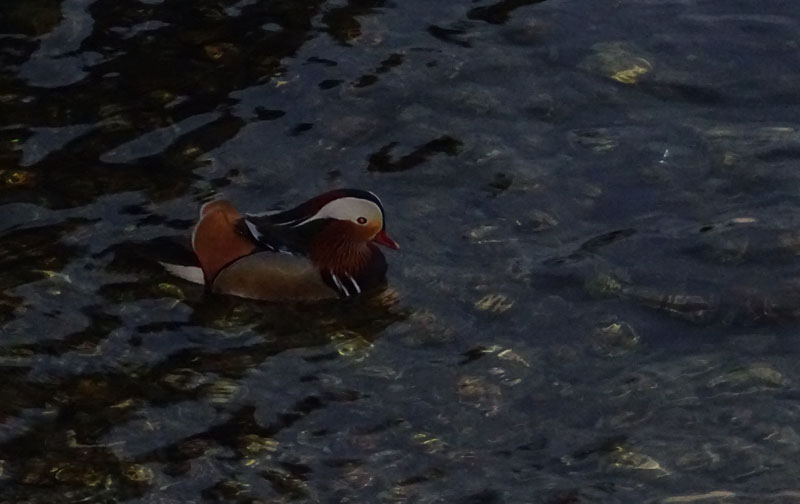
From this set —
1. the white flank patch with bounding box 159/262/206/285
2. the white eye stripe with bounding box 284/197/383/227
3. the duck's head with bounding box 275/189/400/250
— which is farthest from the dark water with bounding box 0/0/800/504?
the white eye stripe with bounding box 284/197/383/227

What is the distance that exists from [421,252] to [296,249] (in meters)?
0.76

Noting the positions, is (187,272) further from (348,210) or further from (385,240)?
(385,240)

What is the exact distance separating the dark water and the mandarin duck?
0.41ft

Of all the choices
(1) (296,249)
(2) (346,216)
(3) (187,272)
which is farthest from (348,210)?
(3) (187,272)

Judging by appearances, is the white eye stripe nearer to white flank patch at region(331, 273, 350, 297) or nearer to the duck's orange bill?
the duck's orange bill

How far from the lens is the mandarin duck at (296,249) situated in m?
8.62

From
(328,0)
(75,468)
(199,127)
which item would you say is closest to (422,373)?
(75,468)

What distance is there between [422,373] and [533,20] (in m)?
4.41

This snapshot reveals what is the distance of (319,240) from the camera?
9.00 metres

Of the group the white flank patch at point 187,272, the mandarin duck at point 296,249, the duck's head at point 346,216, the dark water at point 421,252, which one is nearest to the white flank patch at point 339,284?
the mandarin duck at point 296,249

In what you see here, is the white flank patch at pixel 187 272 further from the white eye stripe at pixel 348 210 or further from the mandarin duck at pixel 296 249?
the white eye stripe at pixel 348 210

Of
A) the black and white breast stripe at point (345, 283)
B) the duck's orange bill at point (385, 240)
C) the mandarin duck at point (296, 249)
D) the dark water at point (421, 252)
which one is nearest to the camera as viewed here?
the dark water at point (421, 252)

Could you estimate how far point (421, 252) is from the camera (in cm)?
904

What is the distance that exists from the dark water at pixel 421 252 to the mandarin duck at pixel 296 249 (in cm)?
12
